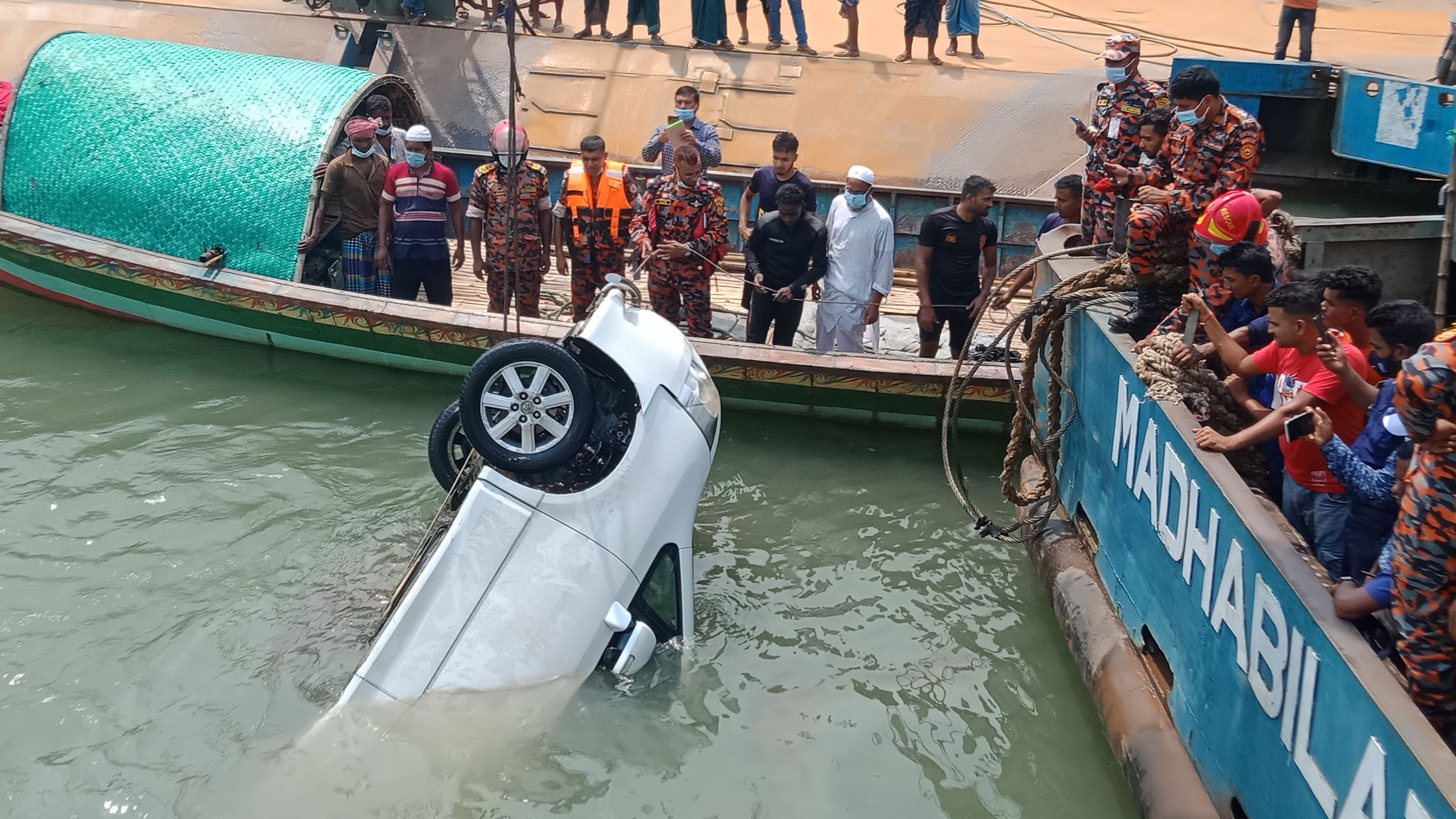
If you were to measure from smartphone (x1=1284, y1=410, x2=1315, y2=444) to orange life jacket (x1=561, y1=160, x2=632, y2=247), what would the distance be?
210 inches

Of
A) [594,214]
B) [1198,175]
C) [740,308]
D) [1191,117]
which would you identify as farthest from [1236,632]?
[740,308]

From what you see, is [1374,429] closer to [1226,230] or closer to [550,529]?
[1226,230]

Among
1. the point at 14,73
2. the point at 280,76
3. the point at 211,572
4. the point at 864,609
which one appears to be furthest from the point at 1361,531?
the point at 14,73

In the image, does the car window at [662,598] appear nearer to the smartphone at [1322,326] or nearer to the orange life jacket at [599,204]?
the smartphone at [1322,326]

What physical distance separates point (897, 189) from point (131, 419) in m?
6.35

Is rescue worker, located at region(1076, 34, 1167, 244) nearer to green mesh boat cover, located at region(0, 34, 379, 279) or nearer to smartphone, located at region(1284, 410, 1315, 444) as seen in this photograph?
smartphone, located at region(1284, 410, 1315, 444)

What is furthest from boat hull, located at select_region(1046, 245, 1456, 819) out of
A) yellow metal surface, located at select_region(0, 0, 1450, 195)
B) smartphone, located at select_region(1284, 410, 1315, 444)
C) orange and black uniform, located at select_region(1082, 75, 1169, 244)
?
yellow metal surface, located at select_region(0, 0, 1450, 195)

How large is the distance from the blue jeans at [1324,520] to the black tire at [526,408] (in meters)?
2.70

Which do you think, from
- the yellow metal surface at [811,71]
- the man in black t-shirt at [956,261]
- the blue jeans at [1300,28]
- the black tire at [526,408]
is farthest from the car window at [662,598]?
the blue jeans at [1300,28]

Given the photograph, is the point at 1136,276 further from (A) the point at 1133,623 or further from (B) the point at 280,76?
(B) the point at 280,76

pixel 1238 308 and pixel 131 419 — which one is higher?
pixel 1238 308

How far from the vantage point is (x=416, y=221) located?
8.58m

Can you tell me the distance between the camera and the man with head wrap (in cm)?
874

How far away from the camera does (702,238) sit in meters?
8.15
